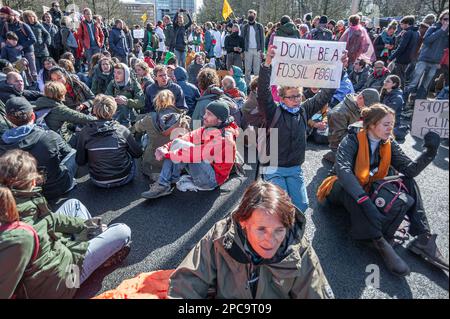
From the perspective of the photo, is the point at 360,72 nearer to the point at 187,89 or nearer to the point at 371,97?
the point at 371,97

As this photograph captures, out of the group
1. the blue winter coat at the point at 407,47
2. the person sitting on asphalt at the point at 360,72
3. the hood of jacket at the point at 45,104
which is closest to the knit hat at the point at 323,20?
the person sitting on asphalt at the point at 360,72

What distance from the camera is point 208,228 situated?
11.4 ft

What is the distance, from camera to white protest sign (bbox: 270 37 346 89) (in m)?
2.93

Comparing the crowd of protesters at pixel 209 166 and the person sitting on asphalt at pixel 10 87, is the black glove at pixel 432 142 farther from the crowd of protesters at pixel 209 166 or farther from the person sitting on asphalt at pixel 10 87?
the person sitting on asphalt at pixel 10 87

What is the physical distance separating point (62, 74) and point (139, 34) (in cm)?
911

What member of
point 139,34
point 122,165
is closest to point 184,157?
point 122,165

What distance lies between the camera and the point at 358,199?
2.90 meters

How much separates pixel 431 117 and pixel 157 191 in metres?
3.12

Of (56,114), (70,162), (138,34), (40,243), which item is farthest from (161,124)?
(138,34)

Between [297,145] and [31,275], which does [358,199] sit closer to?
[297,145]

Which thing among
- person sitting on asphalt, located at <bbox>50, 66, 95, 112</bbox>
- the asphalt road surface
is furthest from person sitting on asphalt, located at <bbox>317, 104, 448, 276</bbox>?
person sitting on asphalt, located at <bbox>50, 66, 95, 112</bbox>

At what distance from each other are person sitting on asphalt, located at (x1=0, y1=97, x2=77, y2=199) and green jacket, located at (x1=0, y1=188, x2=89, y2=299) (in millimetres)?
1279

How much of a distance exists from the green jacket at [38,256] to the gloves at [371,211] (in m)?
2.37
